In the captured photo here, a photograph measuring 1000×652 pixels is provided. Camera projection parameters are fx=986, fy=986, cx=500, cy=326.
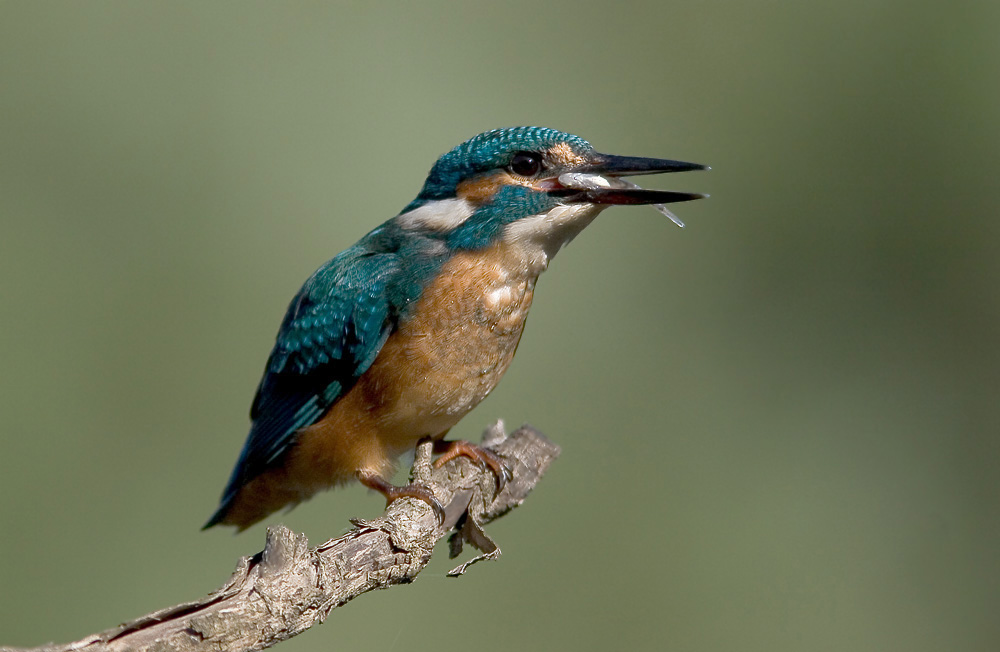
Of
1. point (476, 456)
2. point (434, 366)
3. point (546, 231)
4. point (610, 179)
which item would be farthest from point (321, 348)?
point (610, 179)

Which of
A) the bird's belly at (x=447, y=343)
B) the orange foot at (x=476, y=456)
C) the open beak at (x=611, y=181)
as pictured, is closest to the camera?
the open beak at (x=611, y=181)

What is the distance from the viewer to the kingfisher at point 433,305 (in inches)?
95.3

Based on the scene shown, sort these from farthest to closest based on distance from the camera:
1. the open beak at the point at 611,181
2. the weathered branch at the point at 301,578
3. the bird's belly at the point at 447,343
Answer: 1. the bird's belly at the point at 447,343
2. the open beak at the point at 611,181
3. the weathered branch at the point at 301,578

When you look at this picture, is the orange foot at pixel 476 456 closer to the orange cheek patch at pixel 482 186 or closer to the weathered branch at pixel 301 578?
the weathered branch at pixel 301 578

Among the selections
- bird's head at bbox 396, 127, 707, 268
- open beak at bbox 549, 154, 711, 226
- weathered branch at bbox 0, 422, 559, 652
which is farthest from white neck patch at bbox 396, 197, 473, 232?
weathered branch at bbox 0, 422, 559, 652

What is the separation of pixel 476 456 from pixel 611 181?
0.91 metres

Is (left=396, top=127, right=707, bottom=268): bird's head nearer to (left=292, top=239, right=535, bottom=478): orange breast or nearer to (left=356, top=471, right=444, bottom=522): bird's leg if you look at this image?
(left=292, top=239, right=535, bottom=478): orange breast

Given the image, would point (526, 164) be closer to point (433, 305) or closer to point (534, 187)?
point (534, 187)

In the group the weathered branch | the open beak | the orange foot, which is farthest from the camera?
the orange foot

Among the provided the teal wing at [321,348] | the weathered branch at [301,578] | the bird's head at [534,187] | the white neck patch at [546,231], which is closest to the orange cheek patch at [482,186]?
the bird's head at [534,187]

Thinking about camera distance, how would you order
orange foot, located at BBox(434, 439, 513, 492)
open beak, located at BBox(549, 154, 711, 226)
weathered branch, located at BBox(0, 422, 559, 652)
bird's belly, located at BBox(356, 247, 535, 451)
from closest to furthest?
weathered branch, located at BBox(0, 422, 559, 652)
open beak, located at BBox(549, 154, 711, 226)
bird's belly, located at BBox(356, 247, 535, 451)
orange foot, located at BBox(434, 439, 513, 492)

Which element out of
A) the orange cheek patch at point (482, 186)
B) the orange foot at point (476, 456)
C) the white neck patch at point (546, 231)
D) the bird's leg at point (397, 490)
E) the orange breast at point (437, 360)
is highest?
the orange cheek patch at point (482, 186)

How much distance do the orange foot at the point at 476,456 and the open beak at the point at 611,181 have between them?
0.81m

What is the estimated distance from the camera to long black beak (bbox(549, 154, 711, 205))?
7.64 ft
